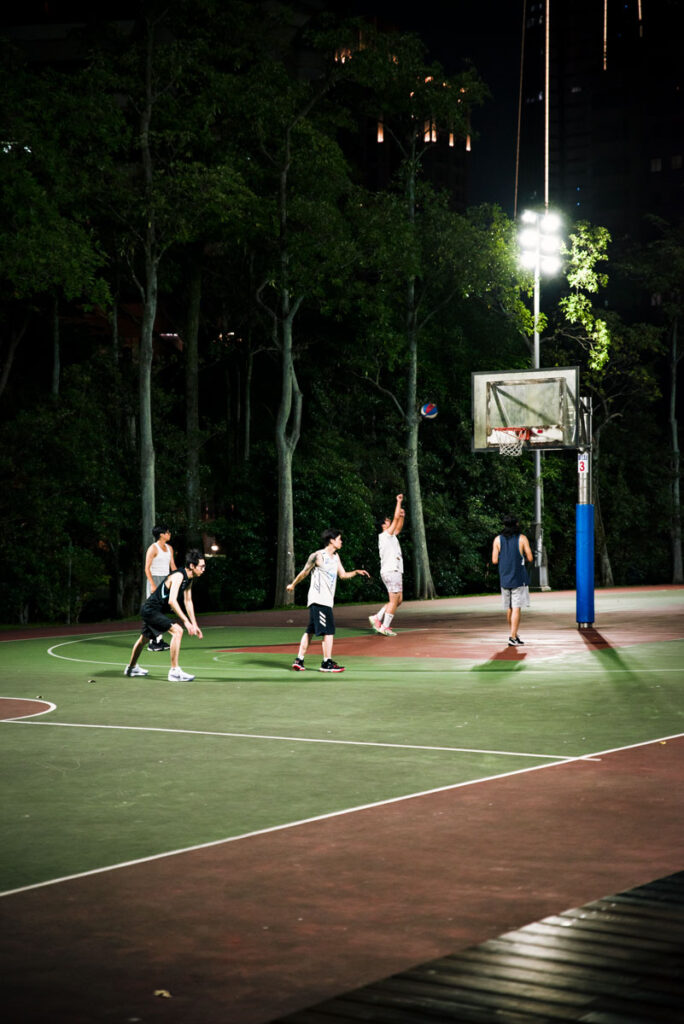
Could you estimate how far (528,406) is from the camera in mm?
25828

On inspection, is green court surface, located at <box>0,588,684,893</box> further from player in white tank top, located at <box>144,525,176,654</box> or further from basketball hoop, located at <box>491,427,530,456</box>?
basketball hoop, located at <box>491,427,530,456</box>

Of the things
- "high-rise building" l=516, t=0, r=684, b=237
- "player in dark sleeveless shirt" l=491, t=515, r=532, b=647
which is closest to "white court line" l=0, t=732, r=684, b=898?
"player in dark sleeveless shirt" l=491, t=515, r=532, b=647

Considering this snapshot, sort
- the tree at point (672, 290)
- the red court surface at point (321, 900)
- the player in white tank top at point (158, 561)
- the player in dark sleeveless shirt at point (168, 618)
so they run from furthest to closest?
the tree at point (672, 290)
the player in white tank top at point (158, 561)
the player in dark sleeveless shirt at point (168, 618)
the red court surface at point (321, 900)

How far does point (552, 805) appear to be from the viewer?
857 cm

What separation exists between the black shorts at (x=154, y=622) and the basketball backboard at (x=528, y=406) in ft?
35.3

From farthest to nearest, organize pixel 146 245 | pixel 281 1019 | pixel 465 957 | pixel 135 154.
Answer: pixel 135 154
pixel 146 245
pixel 465 957
pixel 281 1019

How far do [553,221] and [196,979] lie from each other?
34.8 m

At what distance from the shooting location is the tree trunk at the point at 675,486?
179 ft

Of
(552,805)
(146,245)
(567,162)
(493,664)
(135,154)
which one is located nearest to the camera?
(552,805)

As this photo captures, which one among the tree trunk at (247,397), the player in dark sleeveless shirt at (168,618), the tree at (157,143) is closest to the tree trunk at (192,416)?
the tree trunk at (247,397)

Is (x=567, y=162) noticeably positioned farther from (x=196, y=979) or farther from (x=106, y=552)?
(x=196, y=979)

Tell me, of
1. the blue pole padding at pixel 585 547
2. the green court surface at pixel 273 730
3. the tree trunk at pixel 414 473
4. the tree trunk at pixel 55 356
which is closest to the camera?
the green court surface at pixel 273 730

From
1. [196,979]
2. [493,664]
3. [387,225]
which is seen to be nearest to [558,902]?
[196,979]

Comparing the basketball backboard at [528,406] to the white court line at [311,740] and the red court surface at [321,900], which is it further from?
the red court surface at [321,900]
